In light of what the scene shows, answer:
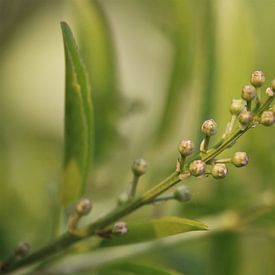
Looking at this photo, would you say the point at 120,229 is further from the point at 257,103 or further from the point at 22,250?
the point at 257,103

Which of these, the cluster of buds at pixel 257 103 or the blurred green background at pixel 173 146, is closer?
the cluster of buds at pixel 257 103

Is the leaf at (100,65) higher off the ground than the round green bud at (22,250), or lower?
higher

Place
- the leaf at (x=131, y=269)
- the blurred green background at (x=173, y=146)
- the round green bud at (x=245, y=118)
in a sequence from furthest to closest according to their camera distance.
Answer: the blurred green background at (x=173, y=146), the leaf at (x=131, y=269), the round green bud at (x=245, y=118)

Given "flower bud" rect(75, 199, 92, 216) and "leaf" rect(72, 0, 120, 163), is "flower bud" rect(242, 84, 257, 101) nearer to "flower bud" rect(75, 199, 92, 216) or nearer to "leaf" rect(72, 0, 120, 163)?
"flower bud" rect(75, 199, 92, 216)

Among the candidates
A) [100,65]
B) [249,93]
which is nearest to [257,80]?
[249,93]

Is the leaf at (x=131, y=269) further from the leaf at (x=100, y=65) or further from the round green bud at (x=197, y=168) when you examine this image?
the leaf at (x=100, y=65)

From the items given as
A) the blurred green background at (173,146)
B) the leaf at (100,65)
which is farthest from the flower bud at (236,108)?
the leaf at (100,65)

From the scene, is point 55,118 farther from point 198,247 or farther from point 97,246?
point 97,246
